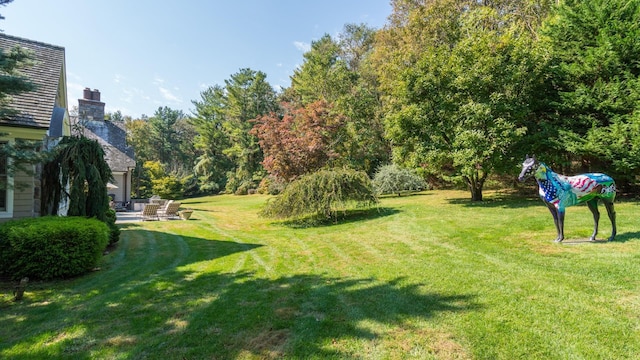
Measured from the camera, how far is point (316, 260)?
642cm

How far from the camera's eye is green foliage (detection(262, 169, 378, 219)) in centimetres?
1123

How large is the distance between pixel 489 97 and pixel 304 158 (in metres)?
8.26

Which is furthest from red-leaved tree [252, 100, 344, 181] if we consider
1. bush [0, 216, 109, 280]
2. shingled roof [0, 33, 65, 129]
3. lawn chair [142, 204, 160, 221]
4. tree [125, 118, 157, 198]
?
tree [125, 118, 157, 198]

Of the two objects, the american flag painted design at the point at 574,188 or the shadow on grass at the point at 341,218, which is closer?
the american flag painted design at the point at 574,188

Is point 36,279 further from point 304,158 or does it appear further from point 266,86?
point 266,86

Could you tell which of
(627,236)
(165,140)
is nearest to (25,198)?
(627,236)

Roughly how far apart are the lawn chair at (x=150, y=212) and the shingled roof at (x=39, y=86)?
7.42 metres

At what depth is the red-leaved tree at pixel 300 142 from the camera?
15.2 metres

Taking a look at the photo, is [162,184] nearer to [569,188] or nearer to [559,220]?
[559,220]

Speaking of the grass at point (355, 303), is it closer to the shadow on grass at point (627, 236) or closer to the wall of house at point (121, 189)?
the shadow on grass at point (627, 236)

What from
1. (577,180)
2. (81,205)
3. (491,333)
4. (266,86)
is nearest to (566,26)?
(577,180)

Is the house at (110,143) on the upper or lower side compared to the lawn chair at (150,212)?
upper

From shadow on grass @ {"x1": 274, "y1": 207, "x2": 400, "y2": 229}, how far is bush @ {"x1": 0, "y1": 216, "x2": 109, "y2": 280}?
22.5ft

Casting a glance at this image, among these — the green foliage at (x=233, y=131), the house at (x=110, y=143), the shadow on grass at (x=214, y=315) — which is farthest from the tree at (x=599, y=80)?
the green foliage at (x=233, y=131)
